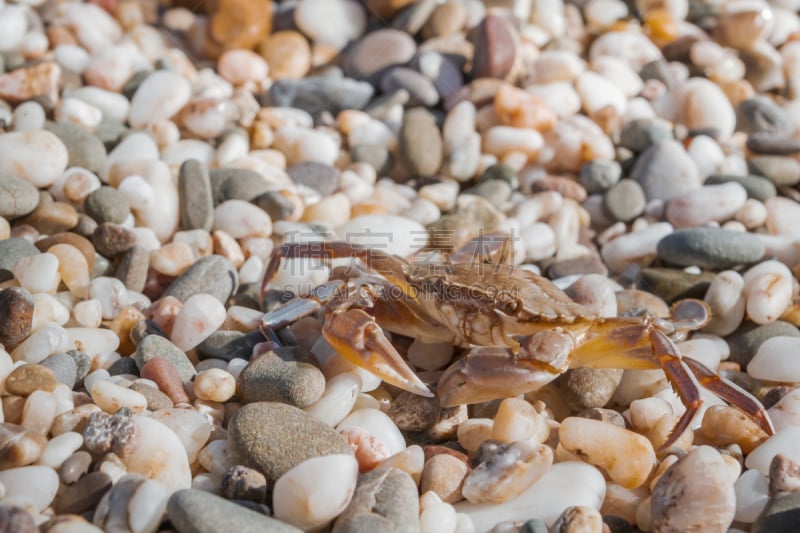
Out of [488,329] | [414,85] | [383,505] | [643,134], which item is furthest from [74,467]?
[643,134]

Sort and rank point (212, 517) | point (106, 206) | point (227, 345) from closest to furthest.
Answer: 1. point (212, 517)
2. point (227, 345)
3. point (106, 206)

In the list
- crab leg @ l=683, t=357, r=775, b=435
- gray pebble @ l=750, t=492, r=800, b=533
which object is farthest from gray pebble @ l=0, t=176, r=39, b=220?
gray pebble @ l=750, t=492, r=800, b=533

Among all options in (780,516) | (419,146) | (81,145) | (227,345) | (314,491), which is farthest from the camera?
(419,146)

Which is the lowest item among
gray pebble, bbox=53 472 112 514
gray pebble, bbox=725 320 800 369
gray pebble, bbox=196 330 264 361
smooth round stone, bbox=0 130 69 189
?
gray pebble, bbox=725 320 800 369

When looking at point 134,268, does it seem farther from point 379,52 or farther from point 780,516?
point 780,516

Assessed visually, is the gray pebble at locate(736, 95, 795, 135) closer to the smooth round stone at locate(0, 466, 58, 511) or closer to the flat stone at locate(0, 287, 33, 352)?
the flat stone at locate(0, 287, 33, 352)

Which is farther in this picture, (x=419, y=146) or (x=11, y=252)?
(x=419, y=146)

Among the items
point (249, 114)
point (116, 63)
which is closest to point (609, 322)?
point (249, 114)
